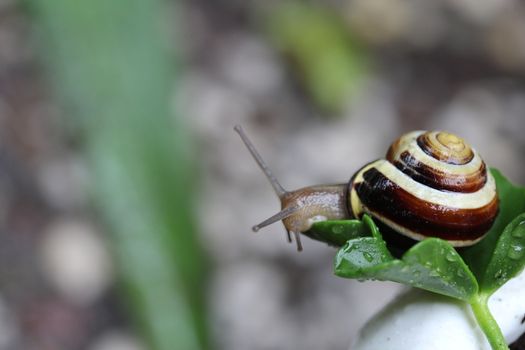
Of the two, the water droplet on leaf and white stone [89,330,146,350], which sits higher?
the water droplet on leaf

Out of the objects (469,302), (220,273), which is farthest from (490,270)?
(220,273)

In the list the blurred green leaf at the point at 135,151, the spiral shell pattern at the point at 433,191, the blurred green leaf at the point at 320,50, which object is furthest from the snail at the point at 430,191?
the blurred green leaf at the point at 320,50

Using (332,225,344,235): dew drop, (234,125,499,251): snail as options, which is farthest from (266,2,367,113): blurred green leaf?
(332,225,344,235): dew drop

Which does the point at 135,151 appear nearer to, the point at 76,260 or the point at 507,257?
the point at 76,260

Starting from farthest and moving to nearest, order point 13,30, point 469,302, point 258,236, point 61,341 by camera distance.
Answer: point 13,30
point 258,236
point 61,341
point 469,302

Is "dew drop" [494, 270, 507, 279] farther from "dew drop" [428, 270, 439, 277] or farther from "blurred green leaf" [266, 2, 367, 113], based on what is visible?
"blurred green leaf" [266, 2, 367, 113]

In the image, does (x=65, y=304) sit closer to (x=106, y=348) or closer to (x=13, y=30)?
(x=106, y=348)

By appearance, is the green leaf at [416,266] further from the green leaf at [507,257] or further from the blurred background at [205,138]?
the blurred background at [205,138]
